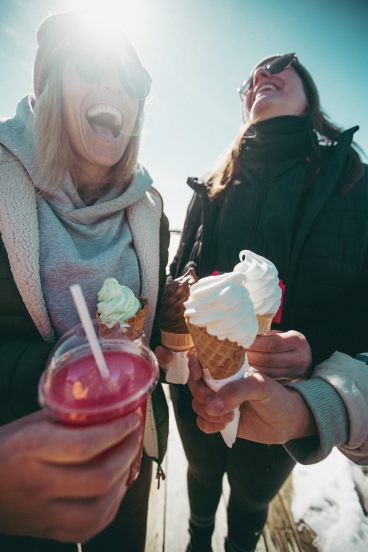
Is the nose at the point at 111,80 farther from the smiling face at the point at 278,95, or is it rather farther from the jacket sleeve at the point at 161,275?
the smiling face at the point at 278,95

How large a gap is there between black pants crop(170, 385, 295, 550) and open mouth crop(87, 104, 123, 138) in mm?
1841

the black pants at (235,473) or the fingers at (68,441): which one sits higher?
the fingers at (68,441)

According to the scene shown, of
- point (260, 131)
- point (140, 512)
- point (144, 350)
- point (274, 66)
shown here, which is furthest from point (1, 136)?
point (140, 512)

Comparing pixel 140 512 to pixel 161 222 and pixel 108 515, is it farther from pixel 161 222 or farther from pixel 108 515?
pixel 161 222

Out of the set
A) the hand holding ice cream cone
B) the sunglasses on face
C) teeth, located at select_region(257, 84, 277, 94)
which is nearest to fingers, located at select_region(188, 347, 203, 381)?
the hand holding ice cream cone

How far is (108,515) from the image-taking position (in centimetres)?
73

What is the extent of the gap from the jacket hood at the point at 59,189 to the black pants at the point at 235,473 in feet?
4.46

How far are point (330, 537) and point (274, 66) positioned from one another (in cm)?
372

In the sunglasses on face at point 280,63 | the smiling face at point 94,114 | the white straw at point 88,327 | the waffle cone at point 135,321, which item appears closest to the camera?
the white straw at point 88,327

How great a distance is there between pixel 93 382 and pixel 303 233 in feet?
4.94

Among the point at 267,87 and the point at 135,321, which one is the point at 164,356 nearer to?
the point at 135,321

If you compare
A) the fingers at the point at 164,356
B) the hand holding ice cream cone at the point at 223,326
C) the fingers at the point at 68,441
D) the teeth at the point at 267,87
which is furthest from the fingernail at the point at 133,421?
the teeth at the point at 267,87

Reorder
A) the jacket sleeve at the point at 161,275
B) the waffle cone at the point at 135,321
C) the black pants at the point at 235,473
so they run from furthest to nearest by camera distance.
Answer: the jacket sleeve at the point at 161,275 < the black pants at the point at 235,473 < the waffle cone at the point at 135,321

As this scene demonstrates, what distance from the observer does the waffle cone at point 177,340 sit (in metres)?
1.60
